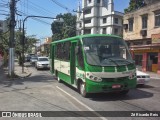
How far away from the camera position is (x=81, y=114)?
8984 mm

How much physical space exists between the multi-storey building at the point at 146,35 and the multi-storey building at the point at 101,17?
34.5 m

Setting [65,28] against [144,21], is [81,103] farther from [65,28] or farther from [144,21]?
[65,28]

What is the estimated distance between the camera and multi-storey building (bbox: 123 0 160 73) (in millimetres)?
31131

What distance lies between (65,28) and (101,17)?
13135 mm

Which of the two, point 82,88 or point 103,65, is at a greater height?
point 103,65

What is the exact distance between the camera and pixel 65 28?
83625mm

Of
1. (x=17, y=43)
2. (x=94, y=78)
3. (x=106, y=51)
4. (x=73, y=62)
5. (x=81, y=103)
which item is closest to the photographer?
(x=81, y=103)

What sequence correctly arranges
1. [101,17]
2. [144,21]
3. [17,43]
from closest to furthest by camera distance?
1. [144,21]
2. [17,43]
3. [101,17]

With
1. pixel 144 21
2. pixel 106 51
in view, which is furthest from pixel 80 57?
pixel 144 21

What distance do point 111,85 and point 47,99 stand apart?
2717 millimetres

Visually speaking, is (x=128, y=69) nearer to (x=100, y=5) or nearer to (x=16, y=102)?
(x=16, y=102)

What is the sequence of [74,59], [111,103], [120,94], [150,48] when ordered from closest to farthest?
[111,103], [120,94], [74,59], [150,48]

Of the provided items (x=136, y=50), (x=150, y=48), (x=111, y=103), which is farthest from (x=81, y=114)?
(x=136, y=50)

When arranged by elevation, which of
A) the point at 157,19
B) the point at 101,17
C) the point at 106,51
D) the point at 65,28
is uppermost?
the point at 101,17
